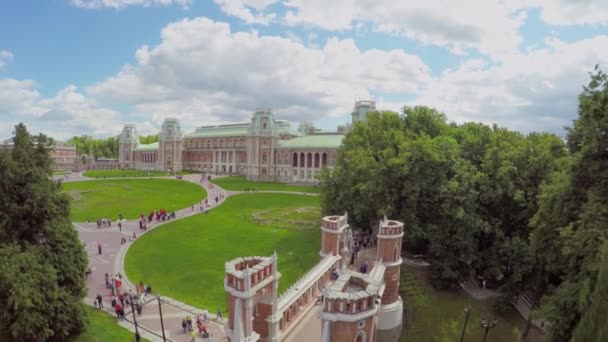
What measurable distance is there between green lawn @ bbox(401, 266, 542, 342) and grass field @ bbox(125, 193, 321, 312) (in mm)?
7799

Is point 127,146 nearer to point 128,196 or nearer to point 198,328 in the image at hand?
point 128,196

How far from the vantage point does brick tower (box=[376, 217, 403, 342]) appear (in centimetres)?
2002

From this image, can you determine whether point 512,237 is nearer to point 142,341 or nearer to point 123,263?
point 142,341

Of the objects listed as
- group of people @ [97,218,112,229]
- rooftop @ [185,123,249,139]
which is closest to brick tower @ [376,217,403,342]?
group of people @ [97,218,112,229]

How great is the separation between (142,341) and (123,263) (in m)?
11.7

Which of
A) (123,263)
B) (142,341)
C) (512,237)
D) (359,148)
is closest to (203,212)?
(123,263)

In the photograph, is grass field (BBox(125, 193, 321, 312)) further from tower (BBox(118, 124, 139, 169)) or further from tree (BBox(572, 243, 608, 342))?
tower (BBox(118, 124, 139, 169))

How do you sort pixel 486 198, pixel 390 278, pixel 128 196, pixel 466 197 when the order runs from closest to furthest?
1. pixel 390 278
2. pixel 466 197
3. pixel 486 198
4. pixel 128 196

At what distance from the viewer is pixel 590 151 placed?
15289mm

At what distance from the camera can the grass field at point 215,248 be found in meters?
23.8

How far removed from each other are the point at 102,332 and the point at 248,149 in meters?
72.7

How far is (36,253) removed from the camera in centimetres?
1628

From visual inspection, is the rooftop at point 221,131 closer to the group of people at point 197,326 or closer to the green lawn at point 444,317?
the green lawn at point 444,317

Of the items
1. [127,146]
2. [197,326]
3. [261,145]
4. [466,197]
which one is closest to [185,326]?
[197,326]
